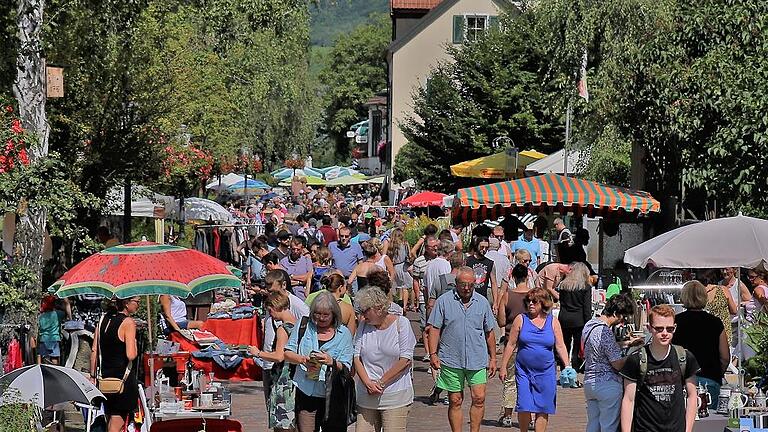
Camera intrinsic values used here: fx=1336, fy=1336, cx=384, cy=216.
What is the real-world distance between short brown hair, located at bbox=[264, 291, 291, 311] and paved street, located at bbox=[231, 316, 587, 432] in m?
2.84

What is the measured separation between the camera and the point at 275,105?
70.0m

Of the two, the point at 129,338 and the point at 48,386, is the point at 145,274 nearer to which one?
the point at 129,338

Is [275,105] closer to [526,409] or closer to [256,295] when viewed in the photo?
[256,295]


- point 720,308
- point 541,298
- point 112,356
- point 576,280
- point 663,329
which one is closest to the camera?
point 663,329

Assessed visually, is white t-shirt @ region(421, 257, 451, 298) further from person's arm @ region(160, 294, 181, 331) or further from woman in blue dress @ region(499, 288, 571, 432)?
woman in blue dress @ region(499, 288, 571, 432)

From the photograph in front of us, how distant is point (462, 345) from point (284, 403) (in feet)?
6.81

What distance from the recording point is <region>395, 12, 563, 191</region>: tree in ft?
152

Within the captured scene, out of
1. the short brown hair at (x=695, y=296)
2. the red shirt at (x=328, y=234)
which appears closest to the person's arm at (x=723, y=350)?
the short brown hair at (x=695, y=296)

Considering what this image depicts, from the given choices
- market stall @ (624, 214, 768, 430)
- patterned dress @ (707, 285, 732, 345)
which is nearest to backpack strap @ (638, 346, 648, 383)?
market stall @ (624, 214, 768, 430)

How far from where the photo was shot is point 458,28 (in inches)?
2518

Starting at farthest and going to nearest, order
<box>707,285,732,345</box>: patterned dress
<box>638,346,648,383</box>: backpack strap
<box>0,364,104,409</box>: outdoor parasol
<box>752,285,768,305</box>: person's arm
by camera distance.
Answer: <box>752,285,768,305</box>: person's arm, <box>707,285,732,345</box>: patterned dress, <box>0,364,104,409</box>: outdoor parasol, <box>638,346,648,383</box>: backpack strap

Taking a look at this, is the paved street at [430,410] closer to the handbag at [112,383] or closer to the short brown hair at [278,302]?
the handbag at [112,383]

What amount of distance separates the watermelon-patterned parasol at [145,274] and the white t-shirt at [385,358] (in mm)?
2429

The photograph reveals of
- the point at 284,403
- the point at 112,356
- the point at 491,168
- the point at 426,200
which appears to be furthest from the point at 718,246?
the point at 426,200
